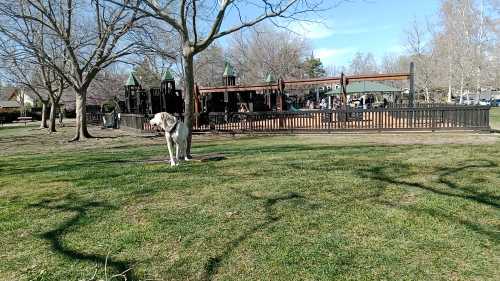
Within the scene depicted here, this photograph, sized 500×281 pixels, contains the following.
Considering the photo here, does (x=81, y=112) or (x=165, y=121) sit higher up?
(x=81, y=112)

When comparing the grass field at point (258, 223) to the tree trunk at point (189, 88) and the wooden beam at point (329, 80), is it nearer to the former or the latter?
the tree trunk at point (189, 88)

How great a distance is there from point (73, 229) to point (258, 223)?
2.31 metres

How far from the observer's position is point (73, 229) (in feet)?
17.1

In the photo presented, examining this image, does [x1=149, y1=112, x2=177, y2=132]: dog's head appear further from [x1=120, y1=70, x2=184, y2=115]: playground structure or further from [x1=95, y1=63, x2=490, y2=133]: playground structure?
[x1=120, y1=70, x2=184, y2=115]: playground structure

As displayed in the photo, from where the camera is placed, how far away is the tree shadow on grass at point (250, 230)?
407cm

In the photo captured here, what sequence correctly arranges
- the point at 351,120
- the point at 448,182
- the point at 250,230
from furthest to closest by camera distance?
the point at 351,120 → the point at 448,182 → the point at 250,230

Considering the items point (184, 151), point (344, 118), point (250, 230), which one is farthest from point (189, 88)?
point (344, 118)

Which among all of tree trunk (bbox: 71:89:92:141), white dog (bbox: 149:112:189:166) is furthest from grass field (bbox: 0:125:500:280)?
tree trunk (bbox: 71:89:92:141)

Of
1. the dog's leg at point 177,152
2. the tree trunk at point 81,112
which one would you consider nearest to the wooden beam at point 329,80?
the tree trunk at point 81,112

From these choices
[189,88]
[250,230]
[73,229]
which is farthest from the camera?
[189,88]

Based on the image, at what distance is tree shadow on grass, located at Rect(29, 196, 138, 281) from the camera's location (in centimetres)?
414

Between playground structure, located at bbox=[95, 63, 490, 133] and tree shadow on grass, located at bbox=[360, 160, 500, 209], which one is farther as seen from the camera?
playground structure, located at bbox=[95, 63, 490, 133]

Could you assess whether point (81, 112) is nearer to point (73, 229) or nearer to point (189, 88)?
point (189, 88)

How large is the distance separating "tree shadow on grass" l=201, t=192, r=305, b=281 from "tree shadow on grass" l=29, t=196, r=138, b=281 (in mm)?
717
